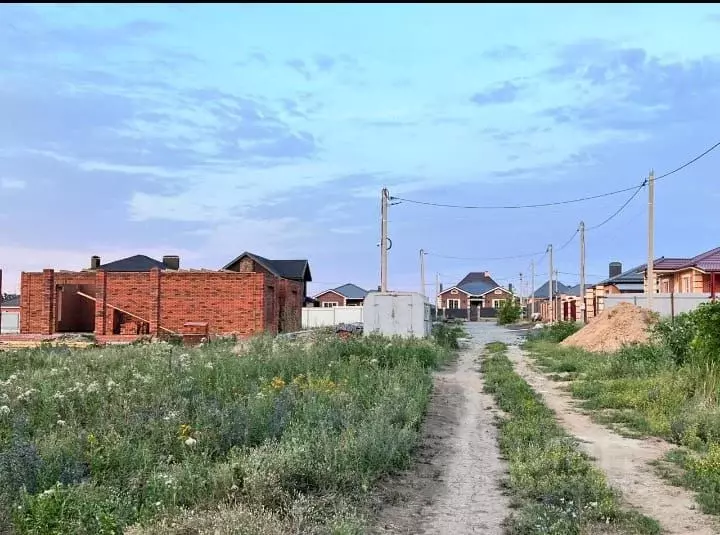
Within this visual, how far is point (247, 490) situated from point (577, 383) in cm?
1113

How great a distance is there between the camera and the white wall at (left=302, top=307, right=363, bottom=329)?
4584 cm

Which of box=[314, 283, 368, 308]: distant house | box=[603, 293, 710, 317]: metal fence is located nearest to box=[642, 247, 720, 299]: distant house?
box=[603, 293, 710, 317]: metal fence

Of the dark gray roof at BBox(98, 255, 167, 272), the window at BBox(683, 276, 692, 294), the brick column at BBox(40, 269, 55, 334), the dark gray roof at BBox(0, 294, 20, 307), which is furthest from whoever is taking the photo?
the dark gray roof at BBox(0, 294, 20, 307)

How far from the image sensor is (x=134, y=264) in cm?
4394

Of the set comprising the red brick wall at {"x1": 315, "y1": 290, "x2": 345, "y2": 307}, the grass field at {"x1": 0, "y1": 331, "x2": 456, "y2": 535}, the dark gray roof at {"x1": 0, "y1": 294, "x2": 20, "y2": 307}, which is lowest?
the grass field at {"x1": 0, "y1": 331, "x2": 456, "y2": 535}

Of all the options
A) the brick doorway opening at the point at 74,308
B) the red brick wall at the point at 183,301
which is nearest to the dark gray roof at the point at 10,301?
the brick doorway opening at the point at 74,308

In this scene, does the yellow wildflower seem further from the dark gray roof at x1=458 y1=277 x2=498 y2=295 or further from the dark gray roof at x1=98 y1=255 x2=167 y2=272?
the dark gray roof at x1=458 y1=277 x2=498 y2=295

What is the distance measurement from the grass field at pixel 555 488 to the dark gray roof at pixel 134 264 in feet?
120

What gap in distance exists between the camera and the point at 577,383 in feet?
49.4

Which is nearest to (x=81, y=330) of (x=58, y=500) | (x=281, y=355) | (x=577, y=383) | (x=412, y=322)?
(x=412, y=322)

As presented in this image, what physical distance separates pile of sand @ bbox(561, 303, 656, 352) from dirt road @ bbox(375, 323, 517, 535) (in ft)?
43.3

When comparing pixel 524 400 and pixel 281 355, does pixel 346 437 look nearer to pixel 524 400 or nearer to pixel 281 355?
pixel 524 400

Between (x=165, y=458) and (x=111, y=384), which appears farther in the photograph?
(x=111, y=384)

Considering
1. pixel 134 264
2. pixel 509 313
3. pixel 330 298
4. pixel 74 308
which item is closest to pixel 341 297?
pixel 330 298
